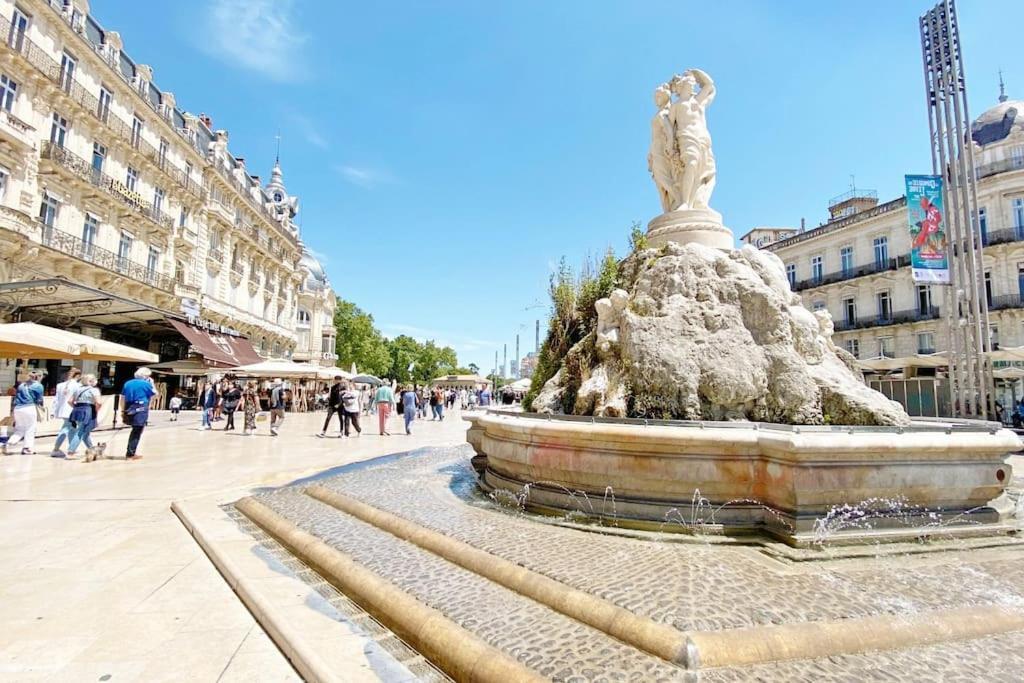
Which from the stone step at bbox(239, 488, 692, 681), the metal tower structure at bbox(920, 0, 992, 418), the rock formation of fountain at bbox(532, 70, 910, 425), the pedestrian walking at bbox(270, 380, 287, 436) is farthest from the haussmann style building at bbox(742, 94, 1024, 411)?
the stone step at bbox(239, 488, 692, 681)

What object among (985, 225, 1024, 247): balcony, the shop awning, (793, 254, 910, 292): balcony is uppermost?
(985, 225, 1024, 247): balcony

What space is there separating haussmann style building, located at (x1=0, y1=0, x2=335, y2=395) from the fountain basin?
16.0 metres

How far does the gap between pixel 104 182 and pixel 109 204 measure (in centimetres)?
89

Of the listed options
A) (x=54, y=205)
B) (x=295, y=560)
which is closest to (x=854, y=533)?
(x=295, y=560)

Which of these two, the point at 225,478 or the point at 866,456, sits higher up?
the point at 866,456

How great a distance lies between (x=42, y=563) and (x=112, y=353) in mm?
11948

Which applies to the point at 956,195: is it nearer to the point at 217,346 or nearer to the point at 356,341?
the point at 217,346

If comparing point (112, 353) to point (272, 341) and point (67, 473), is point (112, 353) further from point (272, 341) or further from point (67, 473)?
point (272, 341)

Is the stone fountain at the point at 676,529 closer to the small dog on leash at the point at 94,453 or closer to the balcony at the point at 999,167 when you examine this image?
the small dog on leash at the point at 94,453

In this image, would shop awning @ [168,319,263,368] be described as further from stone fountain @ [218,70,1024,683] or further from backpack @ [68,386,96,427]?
stone fountain @ [218,70,1024,683]

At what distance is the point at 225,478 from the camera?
23.4 ft

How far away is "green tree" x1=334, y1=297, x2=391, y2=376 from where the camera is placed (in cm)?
5934

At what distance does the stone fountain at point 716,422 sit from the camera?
3.78m

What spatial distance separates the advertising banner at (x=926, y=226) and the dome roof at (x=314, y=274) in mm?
49740
